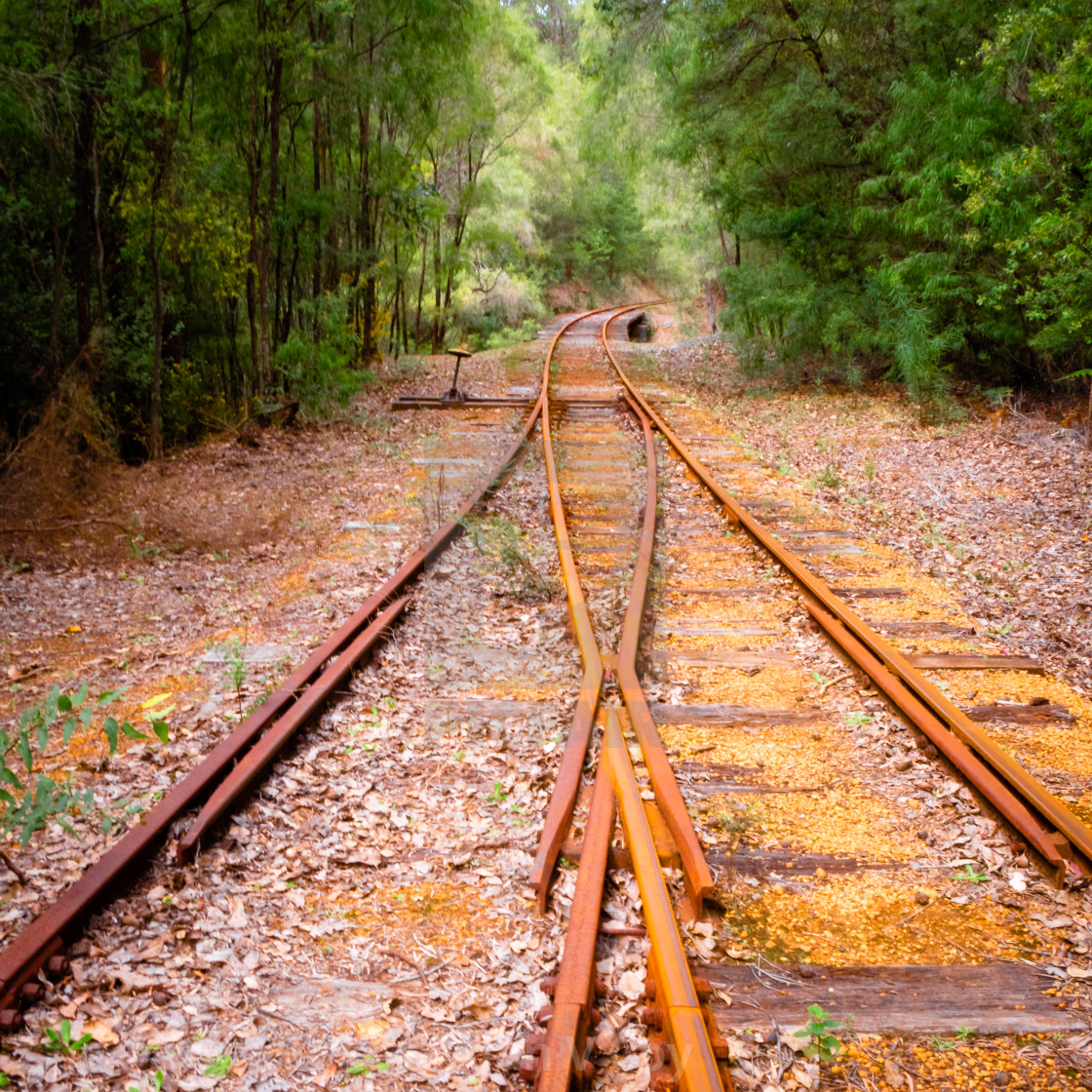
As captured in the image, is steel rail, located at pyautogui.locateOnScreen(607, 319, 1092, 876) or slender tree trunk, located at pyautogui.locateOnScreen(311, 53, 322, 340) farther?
slender tree trunk, located at pyautogui.locateOnScreen(311, 53, 322, 340)

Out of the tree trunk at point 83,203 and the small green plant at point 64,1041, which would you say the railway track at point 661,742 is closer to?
the small green plant at point 64,1041

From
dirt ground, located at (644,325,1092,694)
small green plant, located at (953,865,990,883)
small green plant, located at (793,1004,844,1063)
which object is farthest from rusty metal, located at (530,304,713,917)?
dirt ground, located at (644,325,1092,694)

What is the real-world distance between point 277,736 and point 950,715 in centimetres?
327

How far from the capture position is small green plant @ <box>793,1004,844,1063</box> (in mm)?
2492

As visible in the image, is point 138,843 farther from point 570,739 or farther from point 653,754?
point 653,754

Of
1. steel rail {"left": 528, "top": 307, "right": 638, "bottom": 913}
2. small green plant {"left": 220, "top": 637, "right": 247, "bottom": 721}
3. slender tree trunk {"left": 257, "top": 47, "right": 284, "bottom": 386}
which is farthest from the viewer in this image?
slender tree trunk {"left": 257, "top": 47, "right": 284, "bottom": 386}

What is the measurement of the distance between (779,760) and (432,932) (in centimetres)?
190

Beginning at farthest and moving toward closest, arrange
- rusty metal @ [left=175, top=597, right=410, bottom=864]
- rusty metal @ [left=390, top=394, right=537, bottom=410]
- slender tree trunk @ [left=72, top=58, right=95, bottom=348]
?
1. rusty metal @ [left=390, top=394, right=537, bottom=410]
2. slender tree trunk @ [left=72, top=58, right=95, bottom=348]
3. rusty metal @ [left=175, top=597, right=410, bottom=864]

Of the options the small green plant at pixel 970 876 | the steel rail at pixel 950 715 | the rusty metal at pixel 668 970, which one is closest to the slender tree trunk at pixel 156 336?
the steel rail at pixel 950 715

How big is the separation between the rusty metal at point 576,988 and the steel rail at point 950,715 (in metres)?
1.74

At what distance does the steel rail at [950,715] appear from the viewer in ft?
10.8

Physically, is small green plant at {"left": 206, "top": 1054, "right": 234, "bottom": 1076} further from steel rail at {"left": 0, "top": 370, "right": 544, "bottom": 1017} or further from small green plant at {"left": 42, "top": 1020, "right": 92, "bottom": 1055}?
steel rail at {"left": 0, "top": 370, "right": 544, "bottom": 1017}

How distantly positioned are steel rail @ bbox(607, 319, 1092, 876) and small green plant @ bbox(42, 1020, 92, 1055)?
11.0 feet

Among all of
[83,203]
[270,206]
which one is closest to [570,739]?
[83,203]
